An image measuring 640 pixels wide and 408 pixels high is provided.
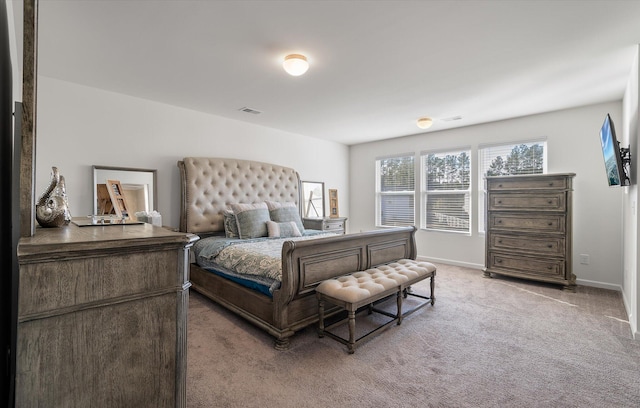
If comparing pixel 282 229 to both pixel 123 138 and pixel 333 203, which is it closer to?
pixel 123 138

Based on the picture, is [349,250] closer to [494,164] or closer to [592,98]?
[494,164]

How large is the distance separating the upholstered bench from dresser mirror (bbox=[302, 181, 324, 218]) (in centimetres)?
275

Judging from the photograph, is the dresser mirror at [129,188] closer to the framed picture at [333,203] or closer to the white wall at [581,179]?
the framed picture at [333,203]

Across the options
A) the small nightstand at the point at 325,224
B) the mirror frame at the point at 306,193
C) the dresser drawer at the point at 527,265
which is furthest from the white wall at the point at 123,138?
the dresser drawer at the point at 527,265

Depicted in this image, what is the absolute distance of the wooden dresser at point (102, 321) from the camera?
85 cm

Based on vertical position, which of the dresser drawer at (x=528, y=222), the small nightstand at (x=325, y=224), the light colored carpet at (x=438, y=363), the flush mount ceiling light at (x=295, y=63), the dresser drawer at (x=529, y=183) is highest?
the flush mount ceiling light at (x=295, y=63)

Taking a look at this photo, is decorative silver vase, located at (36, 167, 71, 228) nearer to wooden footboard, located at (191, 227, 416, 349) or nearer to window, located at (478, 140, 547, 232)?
wooden footboard, located at (191, 227, 416, 349)

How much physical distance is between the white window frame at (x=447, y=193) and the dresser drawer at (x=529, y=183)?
27.3 inches

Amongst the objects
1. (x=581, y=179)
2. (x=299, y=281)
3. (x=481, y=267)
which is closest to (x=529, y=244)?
(x=481, y=267)

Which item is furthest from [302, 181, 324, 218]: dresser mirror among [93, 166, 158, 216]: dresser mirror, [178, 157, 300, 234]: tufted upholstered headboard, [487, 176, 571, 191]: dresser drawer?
[487, 176, 571, 191]: dresser drawer

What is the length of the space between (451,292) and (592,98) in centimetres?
310

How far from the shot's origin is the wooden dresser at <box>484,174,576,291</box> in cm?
394

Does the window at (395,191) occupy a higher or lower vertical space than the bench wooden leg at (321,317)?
higher

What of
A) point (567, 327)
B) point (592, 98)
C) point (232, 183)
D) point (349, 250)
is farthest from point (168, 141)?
point (592, 98)
